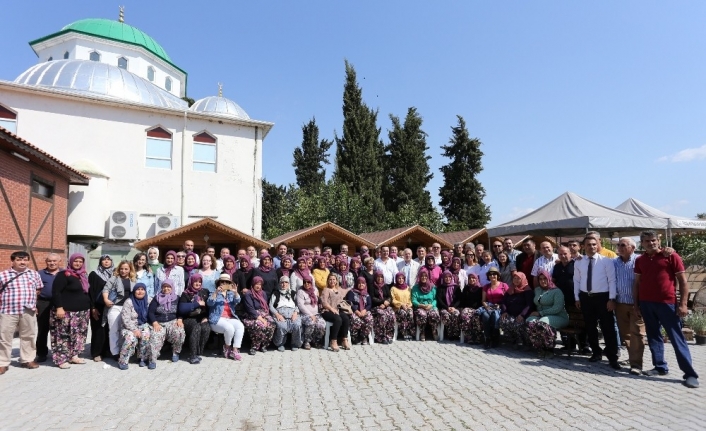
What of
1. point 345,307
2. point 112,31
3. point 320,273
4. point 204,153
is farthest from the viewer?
point 112,31

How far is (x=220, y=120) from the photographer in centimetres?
1933

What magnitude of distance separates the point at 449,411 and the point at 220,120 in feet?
57.9

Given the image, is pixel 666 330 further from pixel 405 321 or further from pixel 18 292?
pixel 18 292

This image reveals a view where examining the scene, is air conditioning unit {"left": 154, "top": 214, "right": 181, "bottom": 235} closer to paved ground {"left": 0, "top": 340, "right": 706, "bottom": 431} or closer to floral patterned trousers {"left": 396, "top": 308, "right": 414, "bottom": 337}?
paved ground {"left": 0, "top": 340, "right": 706, "bottom": 431}

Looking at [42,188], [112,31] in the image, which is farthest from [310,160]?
[42,188]

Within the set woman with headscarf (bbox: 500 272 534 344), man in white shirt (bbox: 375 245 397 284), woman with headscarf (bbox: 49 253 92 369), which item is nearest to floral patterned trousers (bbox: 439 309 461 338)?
woman with headscarf (bbox: 500 272 534 344)

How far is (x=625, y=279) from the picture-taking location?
5969mm

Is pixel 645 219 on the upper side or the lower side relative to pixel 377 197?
lower

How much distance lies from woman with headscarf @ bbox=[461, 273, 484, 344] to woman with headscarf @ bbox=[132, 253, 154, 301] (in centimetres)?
542

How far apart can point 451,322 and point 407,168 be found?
923 inches

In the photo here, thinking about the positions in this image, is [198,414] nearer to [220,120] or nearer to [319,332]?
[319,332]

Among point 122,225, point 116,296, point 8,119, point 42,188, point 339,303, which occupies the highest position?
point 8,119

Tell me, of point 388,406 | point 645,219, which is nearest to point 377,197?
point 645,219

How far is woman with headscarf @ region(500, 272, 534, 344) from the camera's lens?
706 cm
